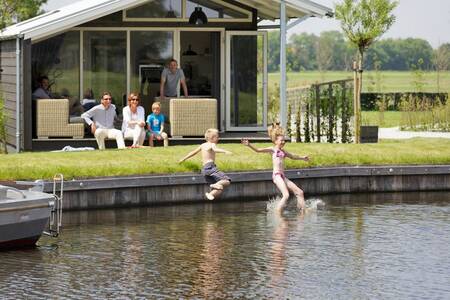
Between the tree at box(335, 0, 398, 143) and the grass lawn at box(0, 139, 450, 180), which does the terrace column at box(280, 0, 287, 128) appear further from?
the tree at box(335, 0, 398, 143)

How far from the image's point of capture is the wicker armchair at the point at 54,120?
2608cm

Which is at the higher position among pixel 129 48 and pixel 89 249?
pixel 129 48

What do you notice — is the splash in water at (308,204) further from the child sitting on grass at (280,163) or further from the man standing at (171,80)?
the man standing at (171,80)

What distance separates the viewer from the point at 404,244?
56.6 ft

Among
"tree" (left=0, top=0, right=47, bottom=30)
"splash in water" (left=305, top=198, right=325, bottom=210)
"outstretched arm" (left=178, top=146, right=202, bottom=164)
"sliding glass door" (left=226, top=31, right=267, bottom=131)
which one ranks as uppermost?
"tree" (left=0, top=0, right=47, bottom=30)

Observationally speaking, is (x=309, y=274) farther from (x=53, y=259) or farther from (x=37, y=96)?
(x=37, y=96)

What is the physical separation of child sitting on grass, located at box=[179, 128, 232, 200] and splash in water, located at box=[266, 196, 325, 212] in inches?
31.7

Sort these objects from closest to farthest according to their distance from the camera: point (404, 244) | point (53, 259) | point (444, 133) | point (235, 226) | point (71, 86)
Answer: point (53, 259), point (404, 244), point (235, 226), point (71, 86), point (444, 133)

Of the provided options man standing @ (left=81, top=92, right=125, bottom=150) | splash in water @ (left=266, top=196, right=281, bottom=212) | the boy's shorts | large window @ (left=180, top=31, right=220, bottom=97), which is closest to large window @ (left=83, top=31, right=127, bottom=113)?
large window @ (left=180, top=31, right=220, bottom=97)

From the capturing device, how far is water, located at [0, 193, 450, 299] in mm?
14148

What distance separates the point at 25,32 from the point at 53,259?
1010cm

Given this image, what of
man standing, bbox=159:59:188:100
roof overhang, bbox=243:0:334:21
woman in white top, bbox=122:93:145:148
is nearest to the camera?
woman in white top, bbox=122:93:145:148

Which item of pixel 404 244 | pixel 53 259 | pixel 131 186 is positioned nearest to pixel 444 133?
pixel 131 186

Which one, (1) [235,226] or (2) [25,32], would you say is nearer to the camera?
(1) [235,226]
